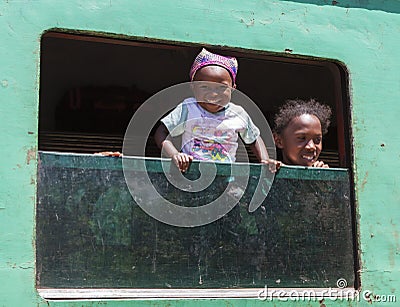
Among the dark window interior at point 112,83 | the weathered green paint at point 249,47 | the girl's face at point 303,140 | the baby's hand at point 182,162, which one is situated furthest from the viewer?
the dark window interior at point 112,83

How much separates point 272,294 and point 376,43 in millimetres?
1134

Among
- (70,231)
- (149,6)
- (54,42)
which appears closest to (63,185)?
(70,231)

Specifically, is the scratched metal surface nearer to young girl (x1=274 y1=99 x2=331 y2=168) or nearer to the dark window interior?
young girl (x1=274 y1=99 x2=331 y2=168)

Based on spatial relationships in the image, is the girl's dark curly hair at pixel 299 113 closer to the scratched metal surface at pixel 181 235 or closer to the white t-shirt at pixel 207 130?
the white t-shirt at pixel 207 130

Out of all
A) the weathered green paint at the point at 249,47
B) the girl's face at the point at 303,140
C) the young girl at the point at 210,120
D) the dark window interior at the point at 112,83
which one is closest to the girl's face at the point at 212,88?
the young girl at the point at 210,120

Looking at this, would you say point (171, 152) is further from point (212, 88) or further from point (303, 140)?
point (303, 140)

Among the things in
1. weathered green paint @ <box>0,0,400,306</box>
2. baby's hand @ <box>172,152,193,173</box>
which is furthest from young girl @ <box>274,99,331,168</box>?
baby's hand @ <box>172,152,193,173</box>

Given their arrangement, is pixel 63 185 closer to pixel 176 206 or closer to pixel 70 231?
pixel 70 231

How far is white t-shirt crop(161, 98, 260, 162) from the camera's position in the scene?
10.5ft

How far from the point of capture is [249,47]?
304cm

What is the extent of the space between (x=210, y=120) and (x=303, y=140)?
50 centimetres

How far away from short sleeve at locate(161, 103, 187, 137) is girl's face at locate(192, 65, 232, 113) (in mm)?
93

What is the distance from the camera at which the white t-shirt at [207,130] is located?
3186 mm

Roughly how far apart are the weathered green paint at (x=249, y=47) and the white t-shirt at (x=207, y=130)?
0.36 metres
